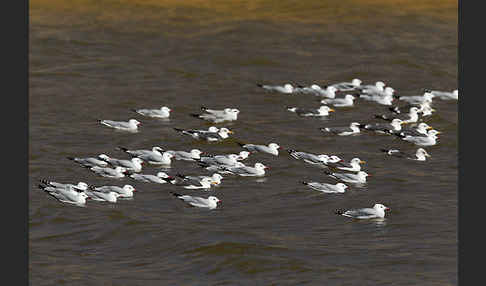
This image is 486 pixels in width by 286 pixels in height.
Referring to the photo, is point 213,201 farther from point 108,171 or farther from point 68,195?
point 108,171

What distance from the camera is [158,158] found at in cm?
3584

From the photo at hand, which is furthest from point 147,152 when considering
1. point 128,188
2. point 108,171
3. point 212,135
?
point 128,188

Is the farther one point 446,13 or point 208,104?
point 446,13

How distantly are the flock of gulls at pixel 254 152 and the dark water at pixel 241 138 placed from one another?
0.93 ft

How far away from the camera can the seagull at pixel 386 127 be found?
39.2m

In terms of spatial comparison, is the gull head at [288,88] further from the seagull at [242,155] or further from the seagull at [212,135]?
the seagull at [242,155]

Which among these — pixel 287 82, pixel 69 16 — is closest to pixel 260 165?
pixel 287 82

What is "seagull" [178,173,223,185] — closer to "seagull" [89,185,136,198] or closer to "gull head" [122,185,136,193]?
"gull head" [122,185,136,193]

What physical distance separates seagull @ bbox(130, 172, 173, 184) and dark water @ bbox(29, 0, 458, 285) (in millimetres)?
204

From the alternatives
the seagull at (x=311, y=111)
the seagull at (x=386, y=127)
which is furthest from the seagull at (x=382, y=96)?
the seagull at (x=386, y=127)

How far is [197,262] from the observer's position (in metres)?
28.0

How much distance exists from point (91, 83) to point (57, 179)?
11041 mm

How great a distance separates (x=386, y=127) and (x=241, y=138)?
444cm

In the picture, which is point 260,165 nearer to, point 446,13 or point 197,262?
point 197,262
